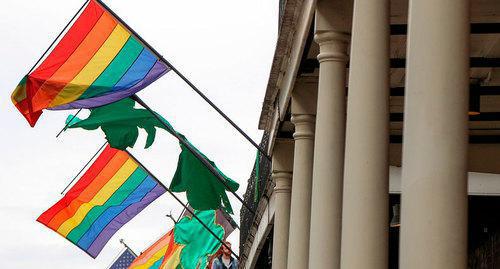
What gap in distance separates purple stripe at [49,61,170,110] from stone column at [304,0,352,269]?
839 cm

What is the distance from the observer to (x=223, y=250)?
126 ft

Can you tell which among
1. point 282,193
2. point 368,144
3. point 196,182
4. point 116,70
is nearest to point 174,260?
point 196,182

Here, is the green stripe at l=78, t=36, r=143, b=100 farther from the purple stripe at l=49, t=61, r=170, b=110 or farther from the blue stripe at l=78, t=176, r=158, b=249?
the blue stripe at l=78, t=176, r=158, b=249

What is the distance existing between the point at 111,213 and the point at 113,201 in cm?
52

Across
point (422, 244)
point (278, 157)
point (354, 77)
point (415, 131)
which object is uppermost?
point (278, 157)

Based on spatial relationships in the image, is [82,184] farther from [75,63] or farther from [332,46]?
[332,46]

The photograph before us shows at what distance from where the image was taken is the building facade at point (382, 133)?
8.17 m

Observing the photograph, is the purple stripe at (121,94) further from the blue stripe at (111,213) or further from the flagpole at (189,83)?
the blue stripe at (111,213)

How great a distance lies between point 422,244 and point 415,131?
1.97 ft

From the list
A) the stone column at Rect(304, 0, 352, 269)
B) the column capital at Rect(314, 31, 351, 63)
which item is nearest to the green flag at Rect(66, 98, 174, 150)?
the stone column at Rect(304, 0, 352, 269)

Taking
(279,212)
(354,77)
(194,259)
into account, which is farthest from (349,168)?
(194,259)

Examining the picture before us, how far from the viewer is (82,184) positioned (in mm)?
32594

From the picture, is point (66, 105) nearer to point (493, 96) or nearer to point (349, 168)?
point (493, 96)

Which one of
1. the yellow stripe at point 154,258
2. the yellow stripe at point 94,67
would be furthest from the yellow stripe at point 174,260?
the yellow stripe at point 94,67
